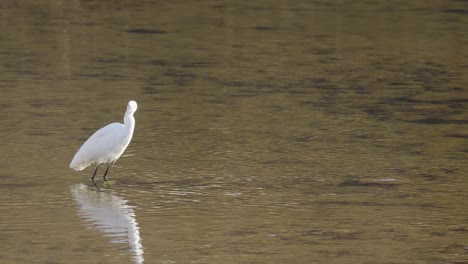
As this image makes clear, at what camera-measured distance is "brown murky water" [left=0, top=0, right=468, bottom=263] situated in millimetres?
8328

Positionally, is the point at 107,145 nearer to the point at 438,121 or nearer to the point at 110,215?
the point at 110,215

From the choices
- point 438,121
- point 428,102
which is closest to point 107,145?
point 438,121

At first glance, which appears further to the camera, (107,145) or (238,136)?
(238,136)

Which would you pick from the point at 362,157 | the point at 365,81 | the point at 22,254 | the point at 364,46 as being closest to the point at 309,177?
the point at 362,157

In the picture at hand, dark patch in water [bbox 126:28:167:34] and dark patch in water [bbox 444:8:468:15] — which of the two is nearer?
dark patch in water [bbox 126:28:167:34]

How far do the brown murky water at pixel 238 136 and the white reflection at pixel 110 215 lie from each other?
0.9 inches

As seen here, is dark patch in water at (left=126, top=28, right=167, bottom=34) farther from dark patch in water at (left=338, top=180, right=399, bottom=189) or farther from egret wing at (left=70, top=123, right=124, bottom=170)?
dark patch in water at (left=338, top=180, right=399, bottom=189)

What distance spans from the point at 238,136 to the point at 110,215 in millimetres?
2981

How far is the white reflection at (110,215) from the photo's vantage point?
823 centimetres

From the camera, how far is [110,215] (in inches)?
348

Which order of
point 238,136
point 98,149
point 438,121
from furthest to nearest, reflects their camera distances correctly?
1. point 438,121
2. point 238,136
3. point 98,149

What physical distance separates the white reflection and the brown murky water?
23mm

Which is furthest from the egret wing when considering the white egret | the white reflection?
the white reflection

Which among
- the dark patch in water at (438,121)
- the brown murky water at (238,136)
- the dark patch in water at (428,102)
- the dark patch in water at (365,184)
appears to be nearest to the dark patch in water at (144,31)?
the brown murky water at (238,136)
